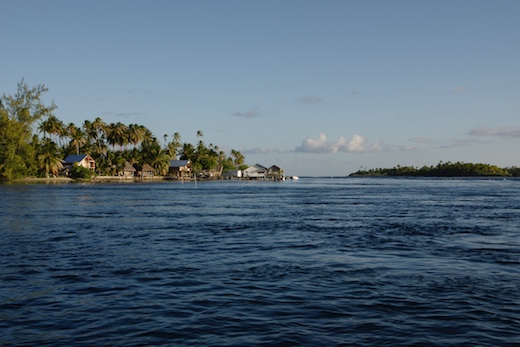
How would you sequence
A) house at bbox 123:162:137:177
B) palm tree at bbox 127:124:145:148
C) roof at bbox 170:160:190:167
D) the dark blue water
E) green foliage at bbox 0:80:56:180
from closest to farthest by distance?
the dark blue water
green foliage at bbox 0:80:56:180
house at bbox 123:162:137:177
palm tree at bbox 127:124:145:148
roof at bbox 170:160:190:167

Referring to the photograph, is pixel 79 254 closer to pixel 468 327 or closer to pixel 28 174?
pixel 468 327

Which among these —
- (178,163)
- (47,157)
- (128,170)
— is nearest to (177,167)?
(178,163)

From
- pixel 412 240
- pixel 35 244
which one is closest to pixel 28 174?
pixel 35 244

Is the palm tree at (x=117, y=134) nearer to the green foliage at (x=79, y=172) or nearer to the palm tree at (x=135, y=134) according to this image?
the palm tree at (x=135, y=134)

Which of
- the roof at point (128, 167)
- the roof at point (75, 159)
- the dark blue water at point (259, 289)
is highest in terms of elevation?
the roof at point (75, 159)

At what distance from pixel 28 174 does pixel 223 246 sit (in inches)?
4301

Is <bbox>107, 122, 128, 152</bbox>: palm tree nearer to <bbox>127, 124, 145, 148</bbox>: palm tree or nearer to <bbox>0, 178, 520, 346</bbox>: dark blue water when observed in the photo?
<bbox>127, 124, 145, 148</bbox>: palm tree

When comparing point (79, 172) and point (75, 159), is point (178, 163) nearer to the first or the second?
point (75, 159)

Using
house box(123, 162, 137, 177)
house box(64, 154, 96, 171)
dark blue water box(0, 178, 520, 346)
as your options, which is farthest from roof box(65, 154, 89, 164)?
dark blue water box(0, 178, 520, 346)

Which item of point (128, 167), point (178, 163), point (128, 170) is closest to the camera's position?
point (128, 167)

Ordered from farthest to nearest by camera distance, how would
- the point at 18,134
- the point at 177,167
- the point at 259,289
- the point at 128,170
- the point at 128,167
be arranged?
Result: the point at 177,167 < the point at 128,170 < the point at 128,167 < the point at 18,134 < the point at 259,289

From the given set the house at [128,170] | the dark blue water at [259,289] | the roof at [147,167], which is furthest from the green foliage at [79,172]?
the dark blue water at [259,289]

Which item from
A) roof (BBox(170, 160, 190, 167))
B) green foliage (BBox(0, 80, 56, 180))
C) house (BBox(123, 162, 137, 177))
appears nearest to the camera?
green foliage (BBox(0, 80, 56, 180))

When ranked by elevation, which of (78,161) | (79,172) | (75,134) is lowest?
(79,172)
